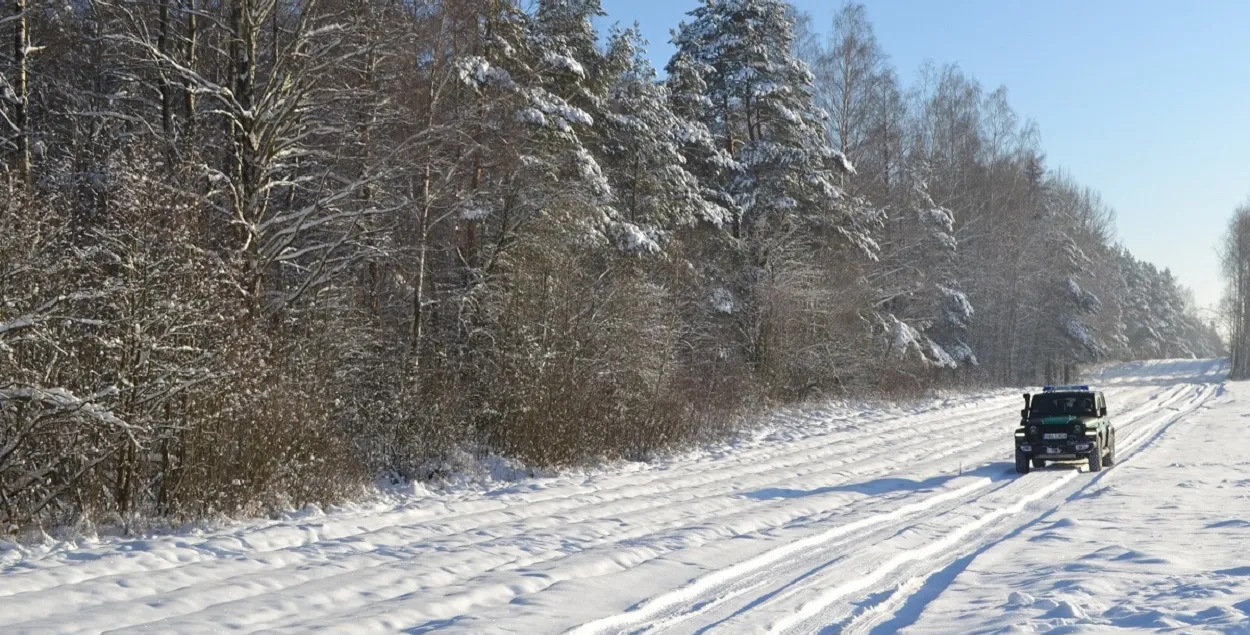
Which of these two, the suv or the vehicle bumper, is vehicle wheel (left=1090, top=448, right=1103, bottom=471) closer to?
the suv

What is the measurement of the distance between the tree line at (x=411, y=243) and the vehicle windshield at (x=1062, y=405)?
23.3ft

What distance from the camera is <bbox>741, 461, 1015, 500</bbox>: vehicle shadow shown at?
48.1 feet

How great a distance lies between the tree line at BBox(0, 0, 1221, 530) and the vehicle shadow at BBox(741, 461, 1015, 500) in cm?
456

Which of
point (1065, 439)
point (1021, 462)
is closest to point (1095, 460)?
point (1065, 439)

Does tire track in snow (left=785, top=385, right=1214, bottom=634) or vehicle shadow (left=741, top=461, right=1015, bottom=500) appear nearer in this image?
tire track in snow (left=785, top=385, right=1214, bottom=634)

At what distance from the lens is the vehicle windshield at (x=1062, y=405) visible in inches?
786

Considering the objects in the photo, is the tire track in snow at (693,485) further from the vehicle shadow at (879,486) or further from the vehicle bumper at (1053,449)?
the vehicle bumper at (1053,449)

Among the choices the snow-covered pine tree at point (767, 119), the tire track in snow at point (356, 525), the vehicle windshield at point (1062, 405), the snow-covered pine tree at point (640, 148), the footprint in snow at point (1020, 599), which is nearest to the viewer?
the footprint in snow at point (1020, 599)

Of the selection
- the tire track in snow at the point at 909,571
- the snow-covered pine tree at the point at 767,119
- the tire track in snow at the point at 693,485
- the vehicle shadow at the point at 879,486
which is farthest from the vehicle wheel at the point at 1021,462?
the snow-covered pine tree at the point at 767,119

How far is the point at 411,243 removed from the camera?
20750 mm

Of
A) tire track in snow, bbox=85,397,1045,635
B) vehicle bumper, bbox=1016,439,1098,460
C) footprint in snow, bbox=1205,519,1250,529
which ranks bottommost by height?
footprint in snow, bbox=1205,519,1250,529

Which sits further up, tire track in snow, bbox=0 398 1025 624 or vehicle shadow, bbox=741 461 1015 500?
tire track in snow, bbox=0 398 1025 624

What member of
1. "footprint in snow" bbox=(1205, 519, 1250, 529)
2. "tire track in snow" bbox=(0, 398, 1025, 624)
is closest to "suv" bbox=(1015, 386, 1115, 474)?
"tire track in snow" bbox=(0, 398, 1025, 624)

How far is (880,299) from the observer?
3522 centimetres
